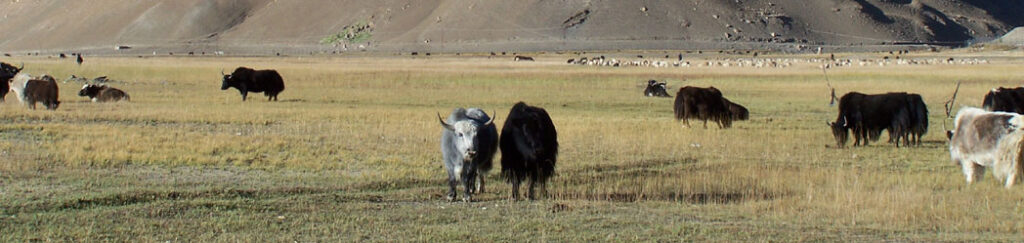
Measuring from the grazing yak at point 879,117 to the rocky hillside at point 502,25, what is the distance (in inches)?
4373

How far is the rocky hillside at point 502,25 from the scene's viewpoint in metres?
140

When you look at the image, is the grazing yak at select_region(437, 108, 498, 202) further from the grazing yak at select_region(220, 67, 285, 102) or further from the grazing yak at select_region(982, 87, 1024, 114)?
the grazing yak at select_region(220, 67, 285, 102)

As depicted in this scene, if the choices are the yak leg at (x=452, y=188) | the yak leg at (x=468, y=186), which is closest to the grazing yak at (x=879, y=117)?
the yak leg at (x=468, y=186)

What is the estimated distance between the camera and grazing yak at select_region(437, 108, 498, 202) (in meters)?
11.1

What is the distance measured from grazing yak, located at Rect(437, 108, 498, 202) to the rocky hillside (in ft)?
387

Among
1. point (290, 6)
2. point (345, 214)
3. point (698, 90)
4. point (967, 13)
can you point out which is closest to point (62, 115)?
point (698, 90)

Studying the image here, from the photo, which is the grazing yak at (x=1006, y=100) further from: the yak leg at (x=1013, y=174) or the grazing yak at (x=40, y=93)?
the grazing yak at (x=40, y=93)

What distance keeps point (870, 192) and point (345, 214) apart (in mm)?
6103

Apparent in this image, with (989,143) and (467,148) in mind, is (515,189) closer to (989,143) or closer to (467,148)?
(467,148)

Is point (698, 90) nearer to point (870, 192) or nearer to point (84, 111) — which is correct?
point (870, 192)

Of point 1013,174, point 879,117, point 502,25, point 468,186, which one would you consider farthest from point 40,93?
point 502,25

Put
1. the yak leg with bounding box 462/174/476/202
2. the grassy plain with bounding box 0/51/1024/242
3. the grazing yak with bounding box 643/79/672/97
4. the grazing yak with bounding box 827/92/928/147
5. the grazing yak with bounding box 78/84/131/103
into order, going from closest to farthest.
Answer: the grassy plain with bounding box 0/51/1024/242
the yak leg with bounding box 462/174/476/202
the grazing yak with bounding box 827/92/928/147
the grazing yak with bounding box 78/84/131/103
the grazing yak with bounding box 643/79/672/97

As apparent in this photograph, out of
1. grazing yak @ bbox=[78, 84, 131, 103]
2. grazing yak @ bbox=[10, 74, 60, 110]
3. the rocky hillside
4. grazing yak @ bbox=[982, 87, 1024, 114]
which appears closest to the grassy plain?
grazing yak @ bbox=[10, 74, 60, 110]

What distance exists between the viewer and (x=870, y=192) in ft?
41.5
